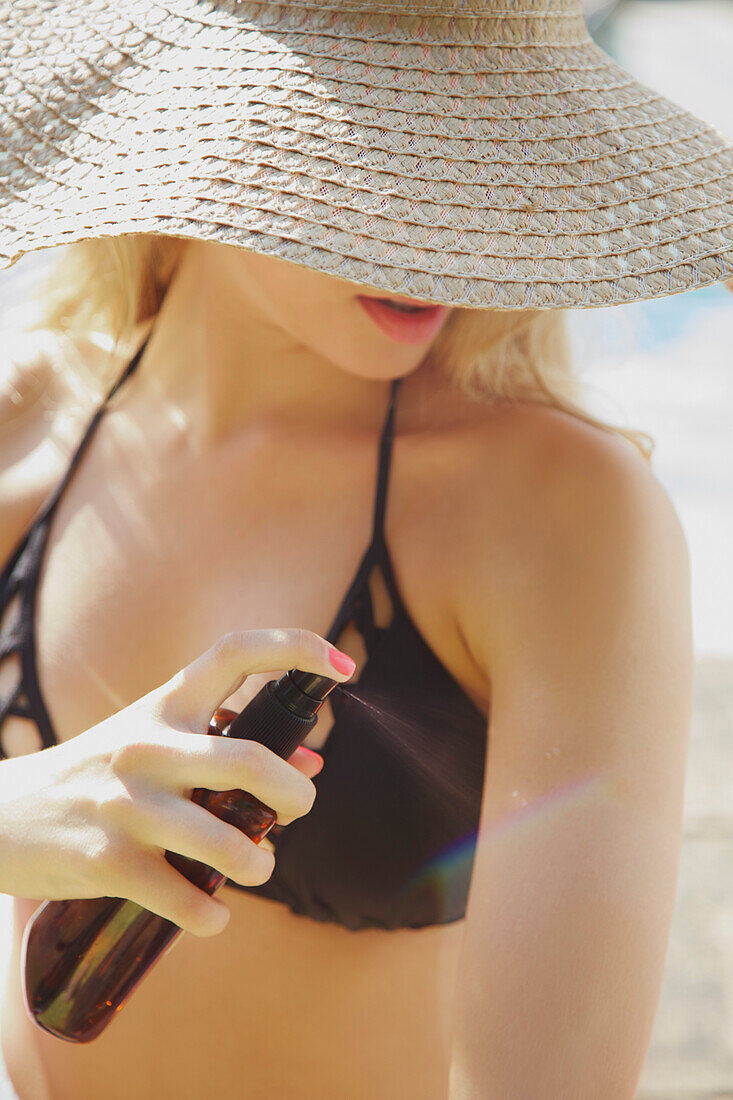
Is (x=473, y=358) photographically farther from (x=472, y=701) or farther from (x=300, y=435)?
(x=472, y=701)

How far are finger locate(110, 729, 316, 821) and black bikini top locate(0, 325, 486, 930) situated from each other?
0.28m

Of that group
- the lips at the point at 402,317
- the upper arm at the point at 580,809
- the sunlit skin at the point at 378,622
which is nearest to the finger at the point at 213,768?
the sunlit skin at the point at 378,622

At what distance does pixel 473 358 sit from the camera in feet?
4.12

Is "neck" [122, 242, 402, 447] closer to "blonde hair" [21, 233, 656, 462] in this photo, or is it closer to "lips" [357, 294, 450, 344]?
"blonde hair" [21, 233, 656, 462]

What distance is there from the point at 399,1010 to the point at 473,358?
0.76m

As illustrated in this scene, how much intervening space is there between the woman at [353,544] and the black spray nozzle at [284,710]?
0.03 m

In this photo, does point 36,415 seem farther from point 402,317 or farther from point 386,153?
point 386,153

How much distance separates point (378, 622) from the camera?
1100mm

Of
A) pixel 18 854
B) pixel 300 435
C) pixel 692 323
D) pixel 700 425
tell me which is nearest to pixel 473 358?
pixel 300 435

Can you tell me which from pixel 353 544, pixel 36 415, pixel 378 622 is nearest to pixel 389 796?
pixel 378 622

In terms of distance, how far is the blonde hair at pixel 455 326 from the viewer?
1253 mm

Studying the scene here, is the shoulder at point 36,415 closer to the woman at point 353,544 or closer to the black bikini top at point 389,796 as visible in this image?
the woman at point 353,544

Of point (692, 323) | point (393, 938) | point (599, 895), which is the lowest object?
point (692, 323)

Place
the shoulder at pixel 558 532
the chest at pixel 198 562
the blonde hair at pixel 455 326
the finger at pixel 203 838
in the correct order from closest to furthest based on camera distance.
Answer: the finger at pixel 203 838 < the shoulder at pixel 558 532 < the chest at pixel 198 562 < the blonde hair at pixel 455 326
